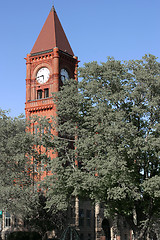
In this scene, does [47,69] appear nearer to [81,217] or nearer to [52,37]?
[52,37]

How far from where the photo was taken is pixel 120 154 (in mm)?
27266

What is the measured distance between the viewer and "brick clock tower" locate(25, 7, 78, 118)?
2067 inches

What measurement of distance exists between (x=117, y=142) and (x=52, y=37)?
32.3 metres

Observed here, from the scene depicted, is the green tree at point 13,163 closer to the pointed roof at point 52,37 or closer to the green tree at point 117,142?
the green tree at point 117,142

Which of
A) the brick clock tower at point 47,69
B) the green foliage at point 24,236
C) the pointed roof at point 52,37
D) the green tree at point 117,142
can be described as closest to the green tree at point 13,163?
the green tree at point 117,142

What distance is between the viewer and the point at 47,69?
54.2 meters

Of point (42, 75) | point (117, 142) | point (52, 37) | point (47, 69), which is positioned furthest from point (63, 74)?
point (117, 142)

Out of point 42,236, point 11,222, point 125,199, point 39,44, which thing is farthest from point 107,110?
point 39,44

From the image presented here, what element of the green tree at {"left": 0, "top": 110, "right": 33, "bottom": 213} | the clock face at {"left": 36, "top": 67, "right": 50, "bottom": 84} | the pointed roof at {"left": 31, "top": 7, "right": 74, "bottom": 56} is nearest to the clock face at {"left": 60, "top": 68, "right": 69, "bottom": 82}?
the clock face at {"left": 36, "top": 67, "right": 50, "bottom": 84}

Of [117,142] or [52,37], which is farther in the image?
[52,37]

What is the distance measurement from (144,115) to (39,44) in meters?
31.7

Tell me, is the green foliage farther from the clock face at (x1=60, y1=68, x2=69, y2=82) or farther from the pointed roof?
the pointed roof

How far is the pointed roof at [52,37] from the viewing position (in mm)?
55519

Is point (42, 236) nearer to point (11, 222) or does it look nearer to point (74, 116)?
point (11, 222)
